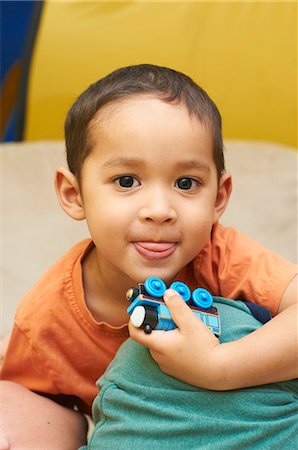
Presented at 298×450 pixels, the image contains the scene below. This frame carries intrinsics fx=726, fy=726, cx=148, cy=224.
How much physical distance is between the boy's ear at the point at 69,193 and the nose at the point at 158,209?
0.61 ft

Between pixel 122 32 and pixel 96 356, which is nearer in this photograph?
pixel 96 356

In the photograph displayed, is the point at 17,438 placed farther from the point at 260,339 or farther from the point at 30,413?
the point at 260,339

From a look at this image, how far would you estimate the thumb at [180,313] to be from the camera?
0.87 m

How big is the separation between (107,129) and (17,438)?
461 mm

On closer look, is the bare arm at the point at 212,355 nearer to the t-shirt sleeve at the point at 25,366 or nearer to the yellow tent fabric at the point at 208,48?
the t-shirt sleeve at the point at 25,366

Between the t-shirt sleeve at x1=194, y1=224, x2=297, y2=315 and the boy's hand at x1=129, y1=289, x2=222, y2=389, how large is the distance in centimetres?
17

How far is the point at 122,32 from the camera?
6.49 feet

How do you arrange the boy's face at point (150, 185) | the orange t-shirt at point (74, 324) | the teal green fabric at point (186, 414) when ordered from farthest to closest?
the orange t-shirt at point (74, 324) < the boy's face at point (150, 185) < the teal green fabric at point (186, 414)

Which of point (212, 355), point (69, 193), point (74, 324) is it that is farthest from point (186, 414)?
point (69, 193)

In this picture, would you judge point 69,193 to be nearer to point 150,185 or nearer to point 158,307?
point 150,185

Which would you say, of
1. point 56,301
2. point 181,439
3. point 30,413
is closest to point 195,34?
point 56,301

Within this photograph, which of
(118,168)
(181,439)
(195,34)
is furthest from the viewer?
(195,34)

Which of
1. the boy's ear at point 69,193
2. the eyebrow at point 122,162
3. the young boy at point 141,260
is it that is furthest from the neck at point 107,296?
the eyebrow at point 122,162

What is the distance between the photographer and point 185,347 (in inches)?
34.1
